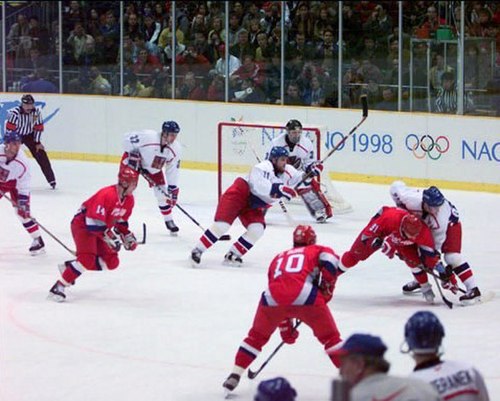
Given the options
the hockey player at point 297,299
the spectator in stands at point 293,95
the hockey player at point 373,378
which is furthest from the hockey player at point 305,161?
the hockey player at point 373,378

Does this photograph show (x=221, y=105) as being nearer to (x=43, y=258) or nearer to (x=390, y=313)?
(x=43, y=258)

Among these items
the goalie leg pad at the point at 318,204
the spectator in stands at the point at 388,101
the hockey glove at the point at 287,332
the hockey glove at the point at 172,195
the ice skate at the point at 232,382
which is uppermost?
the spectator in stands at the point at 388,101

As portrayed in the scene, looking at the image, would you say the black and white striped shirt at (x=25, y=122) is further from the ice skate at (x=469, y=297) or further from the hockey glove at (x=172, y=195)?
the ice skate at (x=469, y=297)

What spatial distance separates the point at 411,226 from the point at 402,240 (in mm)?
165

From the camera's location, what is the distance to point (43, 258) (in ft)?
36.0

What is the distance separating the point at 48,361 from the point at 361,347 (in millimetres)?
3905

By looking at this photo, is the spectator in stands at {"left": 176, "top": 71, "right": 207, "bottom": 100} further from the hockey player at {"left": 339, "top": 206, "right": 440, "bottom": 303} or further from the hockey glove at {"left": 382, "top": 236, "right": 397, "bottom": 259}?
the hockey glove at {"left": 382, "top": 236, "right": 397, "bottom": 259}

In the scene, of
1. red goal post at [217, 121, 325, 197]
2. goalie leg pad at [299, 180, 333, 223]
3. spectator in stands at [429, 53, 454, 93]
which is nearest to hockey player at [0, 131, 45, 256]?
goalie leg pad at [299, 180, 333, 223]

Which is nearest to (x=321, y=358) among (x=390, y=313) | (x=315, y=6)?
(x=390, y=313)

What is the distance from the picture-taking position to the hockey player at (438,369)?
4.36m

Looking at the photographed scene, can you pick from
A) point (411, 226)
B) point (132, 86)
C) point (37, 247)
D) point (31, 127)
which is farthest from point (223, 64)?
point (411, 226)

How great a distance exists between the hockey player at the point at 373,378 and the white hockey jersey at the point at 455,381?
246 mm

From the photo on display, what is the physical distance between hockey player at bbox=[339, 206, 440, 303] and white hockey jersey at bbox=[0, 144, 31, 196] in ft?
9.91

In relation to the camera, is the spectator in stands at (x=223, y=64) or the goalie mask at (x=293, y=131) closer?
the goalie mask at (x=293, y=131)
